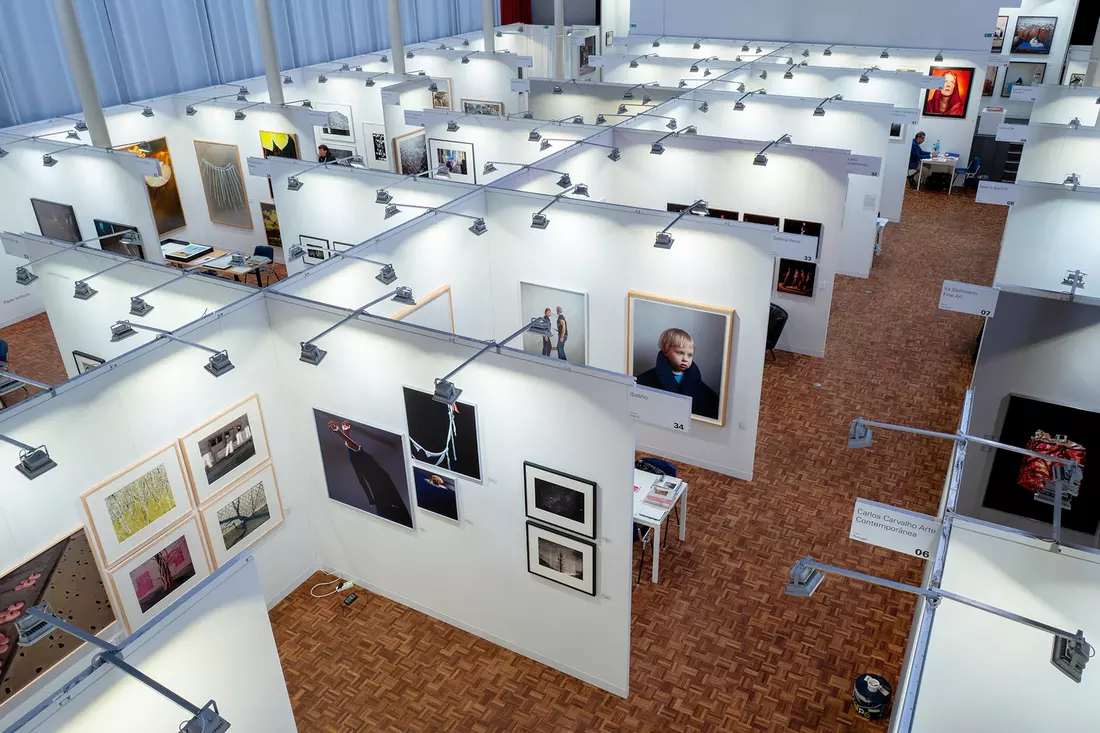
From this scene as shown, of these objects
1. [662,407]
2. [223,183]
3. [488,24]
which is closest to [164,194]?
[223,183]

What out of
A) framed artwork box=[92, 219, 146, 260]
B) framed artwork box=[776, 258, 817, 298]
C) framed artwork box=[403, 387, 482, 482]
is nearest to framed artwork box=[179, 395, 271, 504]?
framed artwork box=[403, 387, 482, 482]

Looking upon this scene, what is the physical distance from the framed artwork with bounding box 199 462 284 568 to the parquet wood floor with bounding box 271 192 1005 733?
38.6 inches

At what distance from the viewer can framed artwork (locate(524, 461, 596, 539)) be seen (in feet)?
20.2

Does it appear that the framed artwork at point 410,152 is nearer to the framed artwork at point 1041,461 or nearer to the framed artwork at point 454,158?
the framed artwork at point 454,158

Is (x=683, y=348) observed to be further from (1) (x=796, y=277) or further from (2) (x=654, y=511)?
(1) (x=796, y=277)

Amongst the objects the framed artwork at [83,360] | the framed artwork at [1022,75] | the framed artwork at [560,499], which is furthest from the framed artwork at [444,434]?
the framed artwork at [1022,75]

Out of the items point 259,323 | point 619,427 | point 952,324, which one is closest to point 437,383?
point 619,427

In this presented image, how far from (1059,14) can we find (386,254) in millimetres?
19942

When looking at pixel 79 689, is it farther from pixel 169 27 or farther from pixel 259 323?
pixel 169 27

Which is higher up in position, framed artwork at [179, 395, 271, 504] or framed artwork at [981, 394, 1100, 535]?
framed artwork at [179, 395, 271, 504]

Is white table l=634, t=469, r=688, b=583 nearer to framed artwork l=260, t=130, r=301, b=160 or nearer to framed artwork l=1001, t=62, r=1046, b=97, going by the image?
framed artwork l=260, t=130, r=301, b=160

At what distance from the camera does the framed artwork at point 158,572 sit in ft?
20.2

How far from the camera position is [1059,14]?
19.5 metres

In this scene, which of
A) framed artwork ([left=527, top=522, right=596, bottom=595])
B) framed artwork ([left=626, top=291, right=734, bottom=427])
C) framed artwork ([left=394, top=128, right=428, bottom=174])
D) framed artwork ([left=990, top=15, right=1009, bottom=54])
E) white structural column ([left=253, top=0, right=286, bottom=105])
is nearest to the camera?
framed artwork ([left=527, top=522, right=596, bottom=595])
